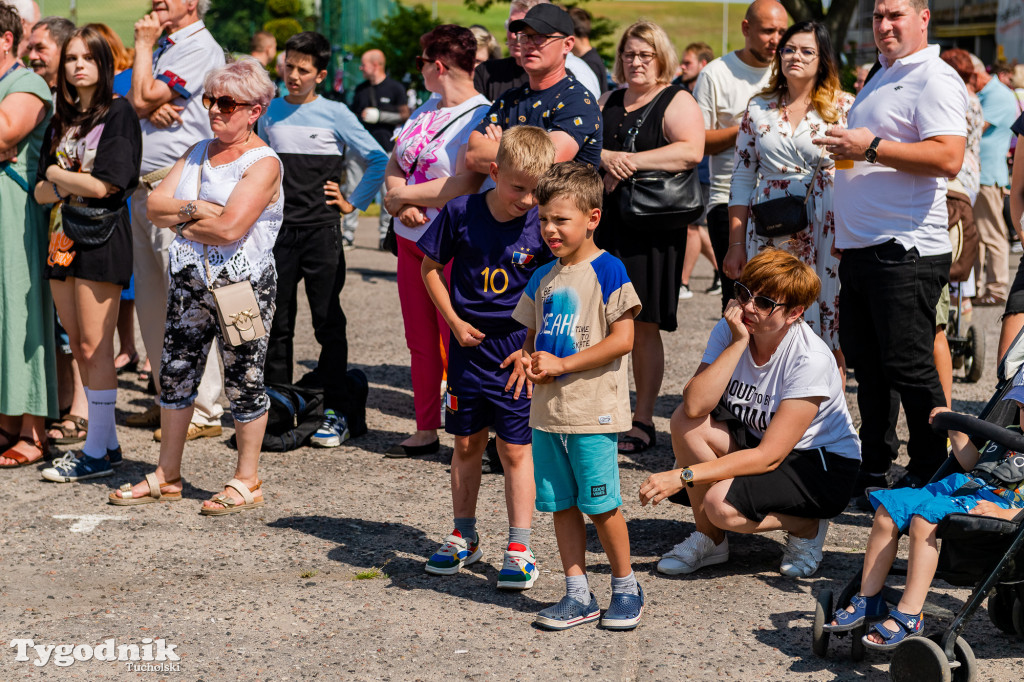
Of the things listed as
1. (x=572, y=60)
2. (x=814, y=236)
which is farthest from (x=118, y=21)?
(x=814, y=236)

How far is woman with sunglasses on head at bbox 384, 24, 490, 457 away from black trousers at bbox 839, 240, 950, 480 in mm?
1896

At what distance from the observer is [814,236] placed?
18.6ft

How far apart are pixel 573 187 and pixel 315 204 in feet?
9.30

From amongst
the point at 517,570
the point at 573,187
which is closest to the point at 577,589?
the point at 517,570

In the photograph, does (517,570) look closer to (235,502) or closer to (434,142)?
(235,502)

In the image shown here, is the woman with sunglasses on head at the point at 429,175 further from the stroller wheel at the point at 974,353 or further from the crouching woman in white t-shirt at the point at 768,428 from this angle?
the stroller wheel at the point at 974,353

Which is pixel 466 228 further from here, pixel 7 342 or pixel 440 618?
pixel 7 342

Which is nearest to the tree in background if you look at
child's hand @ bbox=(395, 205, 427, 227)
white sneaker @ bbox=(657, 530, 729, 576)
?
child's hand @ bbox=(395, 205, 427, 227)

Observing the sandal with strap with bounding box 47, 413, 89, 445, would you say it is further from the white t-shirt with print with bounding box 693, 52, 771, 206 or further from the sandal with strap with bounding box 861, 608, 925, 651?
the sandal with strap with bounding box 861, 608, 925, 651

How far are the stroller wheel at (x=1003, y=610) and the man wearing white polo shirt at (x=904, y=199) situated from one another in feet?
3.98

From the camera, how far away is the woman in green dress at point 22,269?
569 cm

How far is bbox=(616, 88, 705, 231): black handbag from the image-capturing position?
5754mm

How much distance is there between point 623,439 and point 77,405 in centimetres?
307

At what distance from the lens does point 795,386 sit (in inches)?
166
